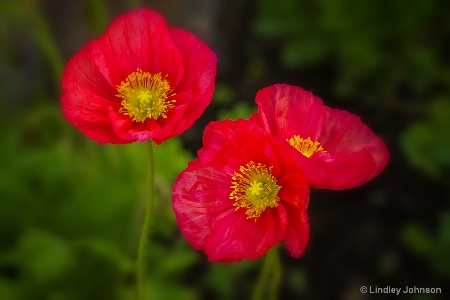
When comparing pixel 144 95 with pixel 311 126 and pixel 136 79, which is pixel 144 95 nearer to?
pixel 136 79

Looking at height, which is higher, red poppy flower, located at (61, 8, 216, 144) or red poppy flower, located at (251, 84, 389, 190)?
red poppy flower, located at (61, 8, 216, 144)

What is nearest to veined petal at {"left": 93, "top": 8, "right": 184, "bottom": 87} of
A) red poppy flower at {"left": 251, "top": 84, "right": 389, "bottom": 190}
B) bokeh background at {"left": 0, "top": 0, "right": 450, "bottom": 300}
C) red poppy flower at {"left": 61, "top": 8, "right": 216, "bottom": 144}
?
red poppy flower at {"left": 61, "top": 8, "right": 216, "bottom": 144}

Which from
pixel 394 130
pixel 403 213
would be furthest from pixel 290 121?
pixel 394 130

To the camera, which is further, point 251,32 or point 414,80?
point 251,32

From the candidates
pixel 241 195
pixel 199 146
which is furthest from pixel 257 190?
pixel 199 146

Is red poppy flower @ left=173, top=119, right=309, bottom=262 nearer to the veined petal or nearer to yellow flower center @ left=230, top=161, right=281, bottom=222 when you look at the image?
yellow flower center @ left=230, top=161, right=281, bottom=222

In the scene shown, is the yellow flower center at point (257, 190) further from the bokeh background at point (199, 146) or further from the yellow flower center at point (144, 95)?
the bokeh background at point (199, 146)

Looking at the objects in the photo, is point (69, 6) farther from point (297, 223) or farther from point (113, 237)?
point (297, 223)
